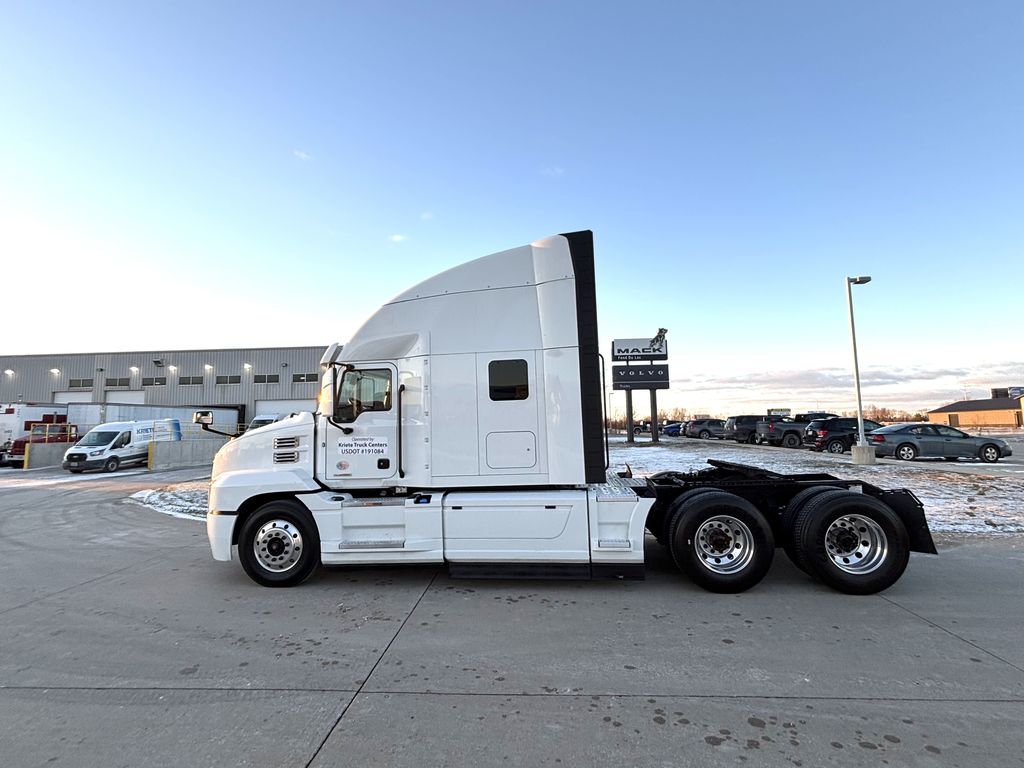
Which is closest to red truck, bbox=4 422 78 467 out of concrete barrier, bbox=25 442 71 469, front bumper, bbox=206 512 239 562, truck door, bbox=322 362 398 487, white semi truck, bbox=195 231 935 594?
concrete barrier, bbox=25 442 71 469

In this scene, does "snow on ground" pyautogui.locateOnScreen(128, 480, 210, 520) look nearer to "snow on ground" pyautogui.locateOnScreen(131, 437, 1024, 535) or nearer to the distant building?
"snow on ground" pyautogui.locateOnScreen(131, 437, 1024, 535)

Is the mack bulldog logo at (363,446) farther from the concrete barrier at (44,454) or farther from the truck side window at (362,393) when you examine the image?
the concrete barrier at (44,454)

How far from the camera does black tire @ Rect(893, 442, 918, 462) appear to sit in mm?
19469

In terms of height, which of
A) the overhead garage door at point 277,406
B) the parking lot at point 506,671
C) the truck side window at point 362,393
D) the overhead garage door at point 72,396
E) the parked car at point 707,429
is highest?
the overhead garage door at point 72,396

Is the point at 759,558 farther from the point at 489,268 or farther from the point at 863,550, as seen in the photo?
the point at 489,268

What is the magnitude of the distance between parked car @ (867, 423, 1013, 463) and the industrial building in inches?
1668

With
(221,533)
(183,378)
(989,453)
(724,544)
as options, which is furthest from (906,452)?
(183,378)

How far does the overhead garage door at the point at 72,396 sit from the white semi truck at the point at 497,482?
5719 cm

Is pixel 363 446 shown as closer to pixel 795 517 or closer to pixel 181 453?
pixel 795 517

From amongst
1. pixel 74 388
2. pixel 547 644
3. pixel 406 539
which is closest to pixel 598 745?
pixel 547 644

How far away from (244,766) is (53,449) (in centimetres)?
3150

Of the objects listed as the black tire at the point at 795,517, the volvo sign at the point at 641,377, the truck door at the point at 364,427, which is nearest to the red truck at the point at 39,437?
the truck door at the point at 364,427

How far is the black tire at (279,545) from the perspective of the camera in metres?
5.53

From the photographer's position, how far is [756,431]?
28.9 m
